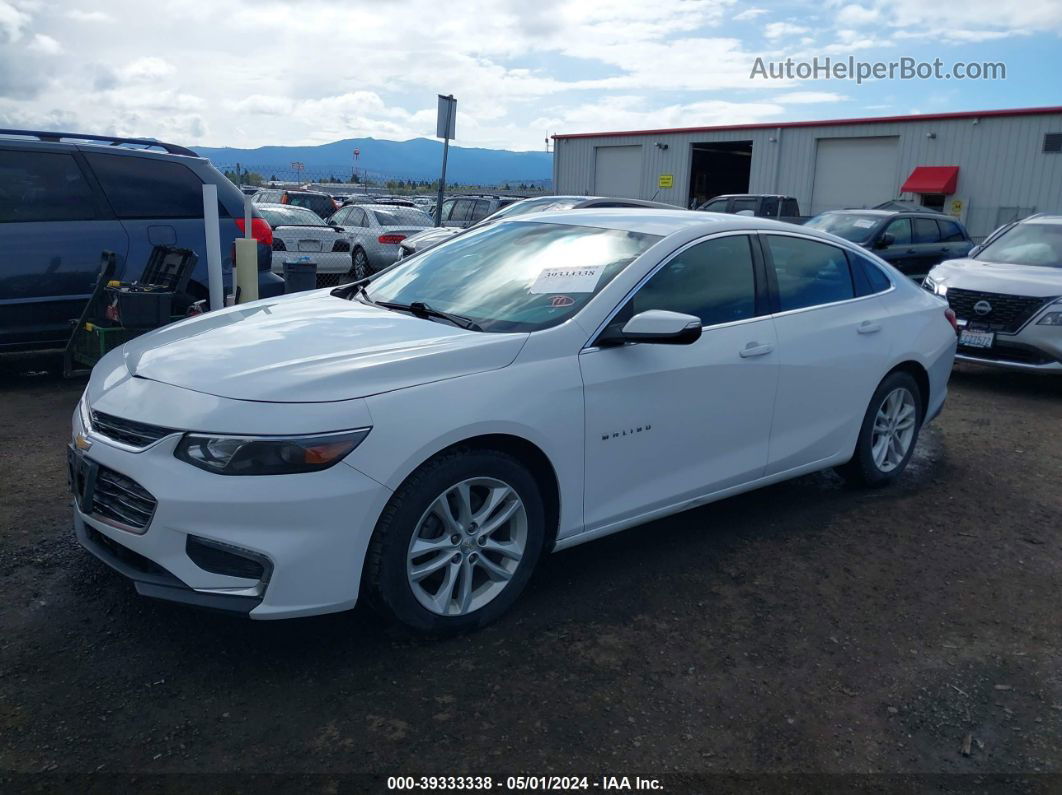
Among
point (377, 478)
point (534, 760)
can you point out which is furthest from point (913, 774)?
point (377, 478)

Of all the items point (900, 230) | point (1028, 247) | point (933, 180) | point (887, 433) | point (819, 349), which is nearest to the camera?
point (819, 349)

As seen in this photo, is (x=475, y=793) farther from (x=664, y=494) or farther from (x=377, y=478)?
(x=664, y=494)

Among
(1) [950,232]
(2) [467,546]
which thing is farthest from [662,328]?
(1) [950,232]

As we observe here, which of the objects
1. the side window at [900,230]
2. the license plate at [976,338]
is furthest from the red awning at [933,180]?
the license plate at [976,338]

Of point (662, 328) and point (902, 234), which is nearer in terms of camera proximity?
point (662, 328)

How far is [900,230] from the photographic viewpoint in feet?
46.2

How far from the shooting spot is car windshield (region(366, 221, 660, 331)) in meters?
3.76

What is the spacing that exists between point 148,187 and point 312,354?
4.87 meters

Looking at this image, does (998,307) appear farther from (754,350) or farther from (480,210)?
(480,210)

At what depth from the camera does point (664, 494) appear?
3949mm

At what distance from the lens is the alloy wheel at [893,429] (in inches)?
204

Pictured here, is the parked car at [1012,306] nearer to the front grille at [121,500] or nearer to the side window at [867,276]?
the side window at [867,276]

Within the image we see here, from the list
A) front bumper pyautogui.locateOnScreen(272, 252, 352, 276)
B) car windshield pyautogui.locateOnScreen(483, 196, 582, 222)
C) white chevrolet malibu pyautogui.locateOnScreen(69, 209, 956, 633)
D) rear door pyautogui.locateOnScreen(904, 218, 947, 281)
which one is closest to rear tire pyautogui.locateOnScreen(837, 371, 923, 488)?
white chevrolet malibu pyautogui.locateOnScreen(69, 209, 956, 633)

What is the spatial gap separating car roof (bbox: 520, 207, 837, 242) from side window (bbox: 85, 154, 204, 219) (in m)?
3.86
